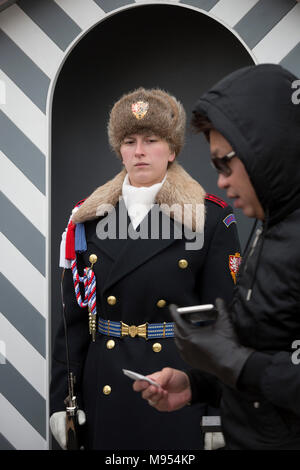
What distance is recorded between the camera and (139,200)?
2061mm

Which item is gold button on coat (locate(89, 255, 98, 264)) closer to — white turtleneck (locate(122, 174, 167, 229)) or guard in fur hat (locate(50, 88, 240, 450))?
guard in fur hat (locate(50, 88, 240, 450))

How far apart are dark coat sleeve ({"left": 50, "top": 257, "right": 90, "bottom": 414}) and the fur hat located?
572mm

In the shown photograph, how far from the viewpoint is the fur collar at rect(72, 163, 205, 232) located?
6.56ft

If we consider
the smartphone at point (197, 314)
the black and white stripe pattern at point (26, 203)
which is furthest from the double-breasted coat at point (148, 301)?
the smartphone at point (197, 314)

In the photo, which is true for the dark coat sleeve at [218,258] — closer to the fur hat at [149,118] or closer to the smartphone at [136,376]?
the fur hat at [149,118]

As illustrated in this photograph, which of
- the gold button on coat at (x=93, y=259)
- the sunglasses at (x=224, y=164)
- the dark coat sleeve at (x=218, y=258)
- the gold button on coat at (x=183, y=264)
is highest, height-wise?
the sunglasses at (x=224, y=164)

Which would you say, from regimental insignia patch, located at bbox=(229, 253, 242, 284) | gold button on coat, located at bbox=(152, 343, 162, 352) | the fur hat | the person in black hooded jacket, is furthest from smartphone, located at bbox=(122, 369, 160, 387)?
the fur hat

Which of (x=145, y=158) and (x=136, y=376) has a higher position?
(x=145, y=158)

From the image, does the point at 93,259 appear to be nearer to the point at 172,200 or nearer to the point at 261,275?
the point at 172,200

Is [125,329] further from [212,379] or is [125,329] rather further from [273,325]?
[273,325]

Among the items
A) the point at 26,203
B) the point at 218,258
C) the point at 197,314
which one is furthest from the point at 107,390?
the point at 26,203

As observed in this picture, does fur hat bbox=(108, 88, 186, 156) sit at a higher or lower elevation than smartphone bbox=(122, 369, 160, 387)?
higher

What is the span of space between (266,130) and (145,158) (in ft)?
2.97

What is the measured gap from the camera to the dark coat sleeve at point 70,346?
2131mm
